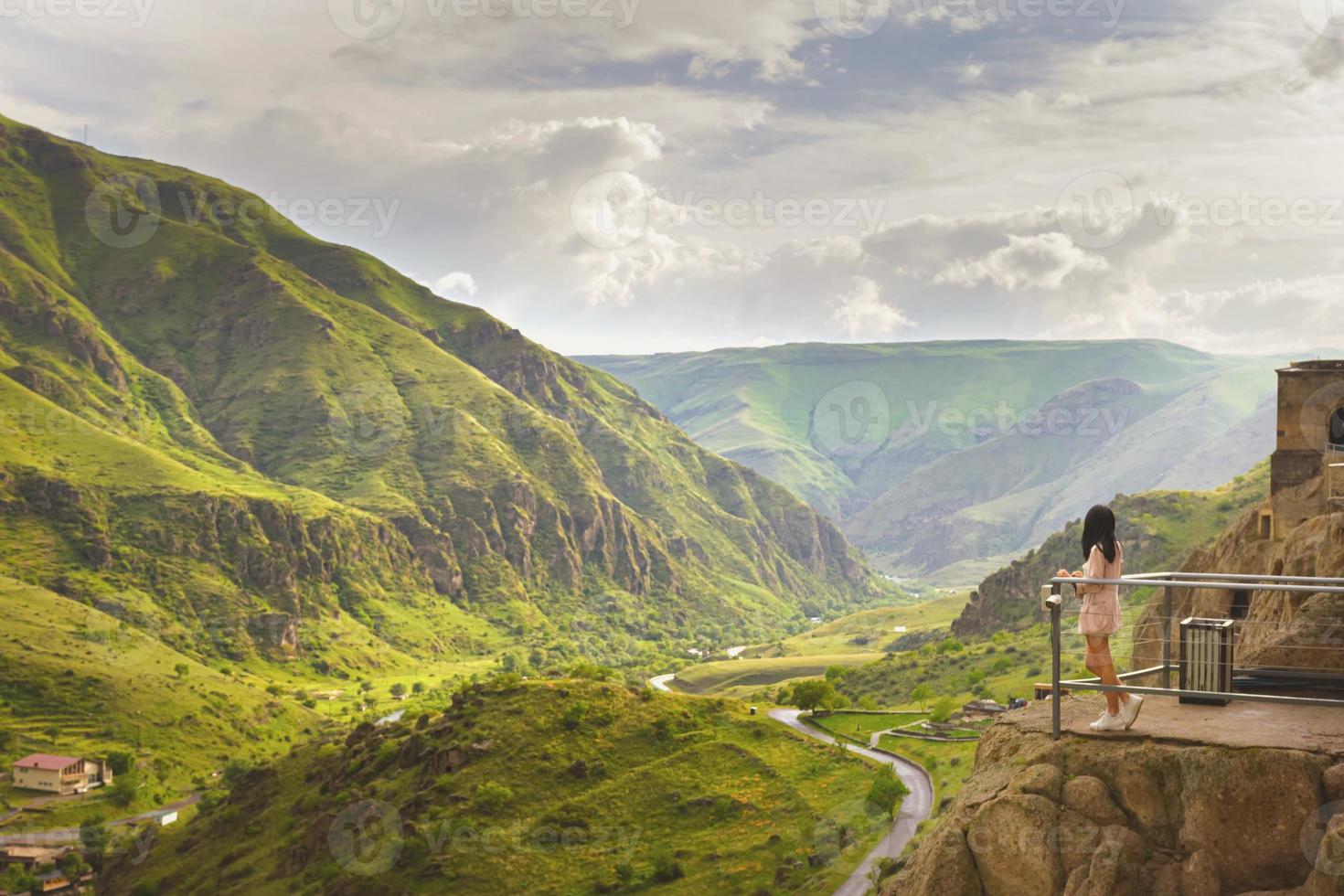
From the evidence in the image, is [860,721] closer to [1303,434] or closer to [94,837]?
[1303,434]

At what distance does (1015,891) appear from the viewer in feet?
40.9

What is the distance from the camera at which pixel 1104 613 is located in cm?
1400

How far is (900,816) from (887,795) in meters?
1.71

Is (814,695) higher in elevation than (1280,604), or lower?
lower

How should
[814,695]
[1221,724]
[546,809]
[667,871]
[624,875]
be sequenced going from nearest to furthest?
[1221,724], [667,871], [624,875], [546,809], [814,695]

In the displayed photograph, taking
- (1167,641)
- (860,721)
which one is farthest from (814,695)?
(1167,641)

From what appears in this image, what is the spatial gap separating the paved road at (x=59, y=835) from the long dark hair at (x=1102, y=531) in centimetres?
16272

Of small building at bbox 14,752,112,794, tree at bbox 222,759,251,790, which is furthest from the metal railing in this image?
small building at bbox 14,752,112,794

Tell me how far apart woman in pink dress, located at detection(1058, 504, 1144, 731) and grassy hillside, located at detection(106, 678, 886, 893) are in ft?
200

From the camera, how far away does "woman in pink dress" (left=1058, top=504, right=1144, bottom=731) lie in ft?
43.4

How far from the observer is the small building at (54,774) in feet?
532

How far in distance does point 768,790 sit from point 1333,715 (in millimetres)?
80896

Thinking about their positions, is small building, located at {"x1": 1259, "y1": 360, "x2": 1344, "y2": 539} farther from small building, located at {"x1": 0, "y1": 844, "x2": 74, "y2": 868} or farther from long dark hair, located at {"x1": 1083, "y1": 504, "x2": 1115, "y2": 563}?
small building, located at {"x1": 0, "y1": 844, "x2": 74, "y2": 868}

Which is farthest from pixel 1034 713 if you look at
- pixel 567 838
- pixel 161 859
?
pixel 161 859
